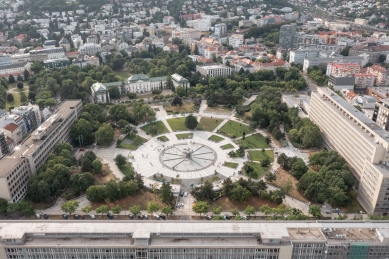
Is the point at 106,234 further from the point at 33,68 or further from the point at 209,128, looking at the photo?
the point at 33,68

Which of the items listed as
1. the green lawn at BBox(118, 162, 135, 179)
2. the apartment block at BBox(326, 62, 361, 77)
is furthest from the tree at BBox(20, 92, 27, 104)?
the apartment block at BBox(326, 62, 361, 77)

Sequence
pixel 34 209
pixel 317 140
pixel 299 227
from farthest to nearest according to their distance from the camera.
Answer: pixel 317 140
pixel 34 209
pixel 299 227

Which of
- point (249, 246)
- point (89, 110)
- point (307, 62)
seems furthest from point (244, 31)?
point (249, 246)

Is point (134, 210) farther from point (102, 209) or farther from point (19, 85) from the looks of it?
point (19, 85)

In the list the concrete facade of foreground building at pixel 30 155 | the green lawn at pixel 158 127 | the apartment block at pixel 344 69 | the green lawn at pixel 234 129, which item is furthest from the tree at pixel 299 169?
the apartment block at pixel 344 69

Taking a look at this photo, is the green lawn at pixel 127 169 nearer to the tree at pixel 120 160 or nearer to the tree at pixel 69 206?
the tree at pixel 120 160

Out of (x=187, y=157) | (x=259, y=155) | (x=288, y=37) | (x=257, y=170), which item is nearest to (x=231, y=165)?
(x=257, y=170)
